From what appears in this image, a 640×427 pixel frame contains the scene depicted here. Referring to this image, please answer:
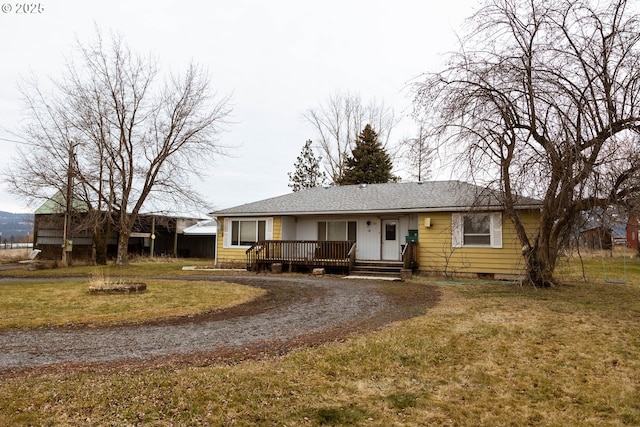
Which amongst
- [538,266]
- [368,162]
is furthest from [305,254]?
[368,162]

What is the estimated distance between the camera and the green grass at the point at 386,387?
10.8 feet

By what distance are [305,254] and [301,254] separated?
0.55ft

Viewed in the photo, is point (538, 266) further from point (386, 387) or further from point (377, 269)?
point (386, 387)

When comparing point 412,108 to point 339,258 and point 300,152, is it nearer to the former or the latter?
point 339,258

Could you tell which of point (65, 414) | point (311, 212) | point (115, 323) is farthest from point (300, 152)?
point (65, 414)

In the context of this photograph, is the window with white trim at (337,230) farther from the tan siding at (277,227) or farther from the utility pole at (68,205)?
the utility pole at (68,205)

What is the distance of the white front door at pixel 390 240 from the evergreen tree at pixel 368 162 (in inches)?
540

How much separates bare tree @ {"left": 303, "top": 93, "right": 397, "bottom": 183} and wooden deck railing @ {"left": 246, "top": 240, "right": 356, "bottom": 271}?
683 inches

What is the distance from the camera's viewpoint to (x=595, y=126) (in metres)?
9.27

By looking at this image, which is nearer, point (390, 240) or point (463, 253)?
point (463, 253)

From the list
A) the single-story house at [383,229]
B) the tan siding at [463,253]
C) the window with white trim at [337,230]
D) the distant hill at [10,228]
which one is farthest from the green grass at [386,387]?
the distant hill at [10,228]

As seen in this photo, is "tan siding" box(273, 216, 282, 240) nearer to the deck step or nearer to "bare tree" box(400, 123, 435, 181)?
the deck step

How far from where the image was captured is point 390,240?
1633 cm

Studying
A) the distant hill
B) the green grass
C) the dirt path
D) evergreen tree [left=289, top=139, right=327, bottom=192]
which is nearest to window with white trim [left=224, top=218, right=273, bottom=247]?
the dirt path
